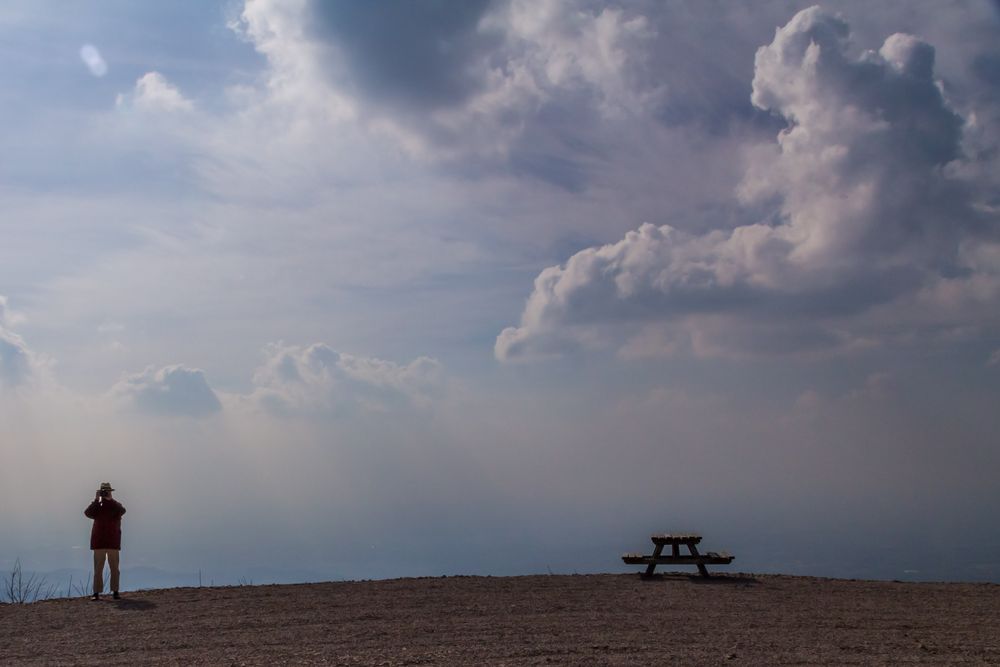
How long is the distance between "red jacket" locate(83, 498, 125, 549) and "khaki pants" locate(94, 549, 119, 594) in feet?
0.35

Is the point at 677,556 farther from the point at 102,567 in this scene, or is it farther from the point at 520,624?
the point at 102,567

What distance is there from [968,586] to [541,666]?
10.4 metres

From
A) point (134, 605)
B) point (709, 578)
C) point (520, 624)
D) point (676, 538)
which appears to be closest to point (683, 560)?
point (676, 538)

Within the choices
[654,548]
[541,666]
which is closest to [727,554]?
[654,548]

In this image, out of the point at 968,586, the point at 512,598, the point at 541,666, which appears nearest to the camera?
the point at 541,666

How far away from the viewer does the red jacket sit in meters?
16.2

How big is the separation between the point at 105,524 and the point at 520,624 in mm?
8610

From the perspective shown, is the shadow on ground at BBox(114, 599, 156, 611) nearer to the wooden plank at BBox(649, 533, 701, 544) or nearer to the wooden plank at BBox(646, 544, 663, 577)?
the wooden plank at BBox(646, 544, 663, 577)

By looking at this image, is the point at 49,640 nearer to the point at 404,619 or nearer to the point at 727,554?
the point at 404,619

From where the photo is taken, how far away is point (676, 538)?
18.2 m

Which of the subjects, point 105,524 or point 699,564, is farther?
point 699,564

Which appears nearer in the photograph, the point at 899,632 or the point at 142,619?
the point at 899,632

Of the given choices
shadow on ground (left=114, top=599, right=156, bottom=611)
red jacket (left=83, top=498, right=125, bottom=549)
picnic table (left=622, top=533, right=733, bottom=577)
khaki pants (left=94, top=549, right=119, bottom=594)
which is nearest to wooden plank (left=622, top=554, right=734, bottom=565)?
picnic table (left=622, top=533, right=733, bottom=577)

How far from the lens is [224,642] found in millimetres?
11172
